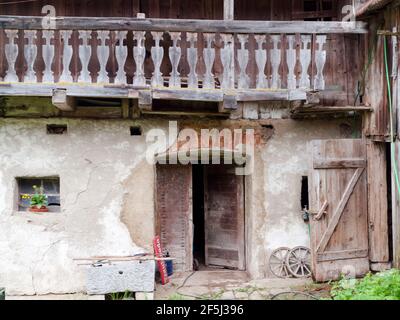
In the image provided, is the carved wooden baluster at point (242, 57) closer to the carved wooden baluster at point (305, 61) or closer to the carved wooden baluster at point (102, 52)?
the carved wooden baluster at point (305, 61)

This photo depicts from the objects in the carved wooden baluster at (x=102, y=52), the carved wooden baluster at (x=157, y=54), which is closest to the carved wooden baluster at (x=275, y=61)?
the carved wooden baluster at (x=157, y=54)

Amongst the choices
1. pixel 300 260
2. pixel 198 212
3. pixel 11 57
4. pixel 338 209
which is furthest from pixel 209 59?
pixel 198 212

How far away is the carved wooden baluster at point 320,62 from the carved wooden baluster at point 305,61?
13 centimetres

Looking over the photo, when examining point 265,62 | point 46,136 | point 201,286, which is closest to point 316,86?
point 265,62

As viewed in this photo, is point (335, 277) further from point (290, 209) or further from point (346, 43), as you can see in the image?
point (346, 43)

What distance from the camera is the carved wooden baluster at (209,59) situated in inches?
287

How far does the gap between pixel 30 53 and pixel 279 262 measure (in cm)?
553

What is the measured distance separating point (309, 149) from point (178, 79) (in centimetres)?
247

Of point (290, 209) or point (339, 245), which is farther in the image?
point (290, 209)

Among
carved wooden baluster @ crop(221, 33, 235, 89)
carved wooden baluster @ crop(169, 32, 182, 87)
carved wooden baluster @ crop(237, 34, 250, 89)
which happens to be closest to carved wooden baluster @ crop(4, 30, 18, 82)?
carved wooden baluster @ crop(169, 32, 182, 87)

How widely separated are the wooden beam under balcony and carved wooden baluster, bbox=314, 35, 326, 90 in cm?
15

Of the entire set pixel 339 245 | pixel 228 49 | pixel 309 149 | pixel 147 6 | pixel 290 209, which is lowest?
pixel 339 245

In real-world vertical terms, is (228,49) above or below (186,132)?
above

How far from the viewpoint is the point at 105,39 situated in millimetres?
7398
